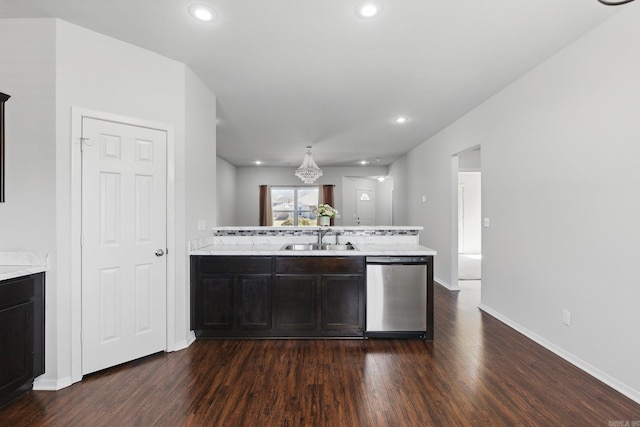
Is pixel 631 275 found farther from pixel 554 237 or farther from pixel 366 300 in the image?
pixel 366 300

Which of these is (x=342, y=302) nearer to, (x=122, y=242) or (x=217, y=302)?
(x=217, y=302)

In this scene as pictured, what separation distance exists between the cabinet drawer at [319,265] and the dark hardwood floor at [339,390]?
0.71 m

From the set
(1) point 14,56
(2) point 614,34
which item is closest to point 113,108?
(1) point 14,56

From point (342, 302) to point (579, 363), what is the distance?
204 cm

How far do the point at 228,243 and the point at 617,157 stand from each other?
368 centimetres

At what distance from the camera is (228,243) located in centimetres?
359

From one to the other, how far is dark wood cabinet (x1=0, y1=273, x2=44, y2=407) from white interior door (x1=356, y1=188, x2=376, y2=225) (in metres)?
7.47

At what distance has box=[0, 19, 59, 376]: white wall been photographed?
7.26 ft

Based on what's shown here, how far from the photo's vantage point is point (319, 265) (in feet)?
9.89

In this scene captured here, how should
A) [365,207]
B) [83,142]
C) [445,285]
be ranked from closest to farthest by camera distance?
[83,142] < [445,285] < [365,207]

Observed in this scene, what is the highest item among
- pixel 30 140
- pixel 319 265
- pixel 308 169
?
pixel 308 169

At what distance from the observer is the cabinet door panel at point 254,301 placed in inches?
118

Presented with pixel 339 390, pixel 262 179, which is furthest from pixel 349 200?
pixel 339 390

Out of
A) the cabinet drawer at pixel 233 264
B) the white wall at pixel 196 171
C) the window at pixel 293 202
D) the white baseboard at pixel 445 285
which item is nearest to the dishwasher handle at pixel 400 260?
the cabinet drawer at pixel 233 264
